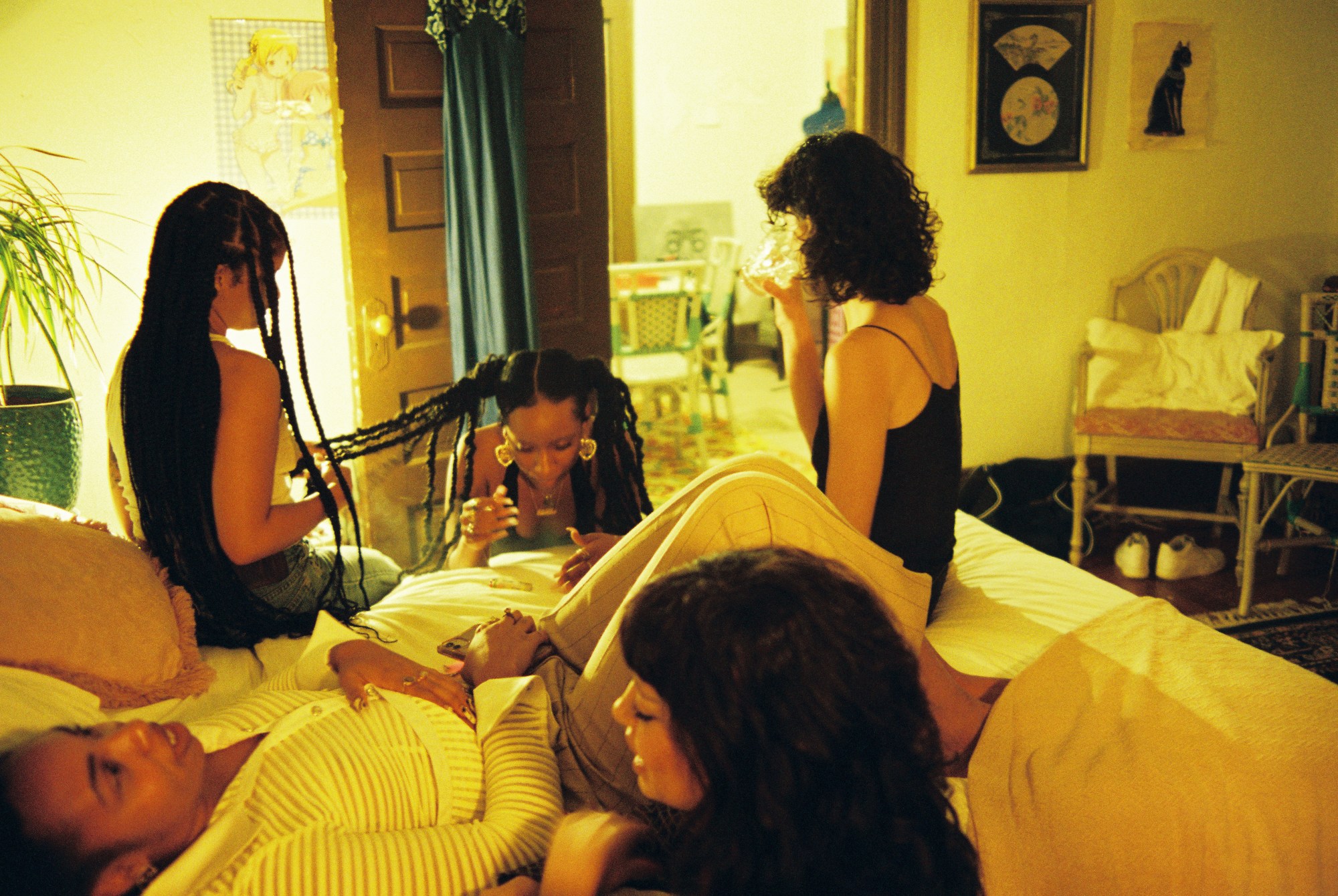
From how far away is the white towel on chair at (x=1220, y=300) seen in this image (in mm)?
3758

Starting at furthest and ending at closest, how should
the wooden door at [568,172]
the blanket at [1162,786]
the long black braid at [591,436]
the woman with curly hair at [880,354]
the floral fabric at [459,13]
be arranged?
the wooden door at [568,172], the floral fabric at [459,13], the long black braid at [591,436], the woman with curly hair at [880,354], the blanket at [1162,786]

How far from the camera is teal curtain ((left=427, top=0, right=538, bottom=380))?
3.09 meters

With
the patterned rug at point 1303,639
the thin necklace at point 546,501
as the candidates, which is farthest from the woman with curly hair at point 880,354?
the patterned rug at point 1303,639

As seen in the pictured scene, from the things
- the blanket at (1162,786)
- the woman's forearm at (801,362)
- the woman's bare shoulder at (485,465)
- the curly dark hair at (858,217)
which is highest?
the curly dark hair at (858,217)

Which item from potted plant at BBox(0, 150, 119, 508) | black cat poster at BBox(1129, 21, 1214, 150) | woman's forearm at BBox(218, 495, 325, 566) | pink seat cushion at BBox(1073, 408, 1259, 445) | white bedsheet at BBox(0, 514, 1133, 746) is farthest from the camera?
black cat poster at BBox(1129, 21, 1214, 150)

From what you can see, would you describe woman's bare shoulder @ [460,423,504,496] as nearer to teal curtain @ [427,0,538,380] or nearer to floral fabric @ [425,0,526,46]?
teal curtain @ [427,0,538,380]

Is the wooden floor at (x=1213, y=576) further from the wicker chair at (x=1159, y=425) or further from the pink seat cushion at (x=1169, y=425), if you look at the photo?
A: the pink seat cushion at (x=1169, y=425)

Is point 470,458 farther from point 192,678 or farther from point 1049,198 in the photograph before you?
point 1049,198

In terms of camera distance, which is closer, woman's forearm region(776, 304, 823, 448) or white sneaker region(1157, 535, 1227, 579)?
woman's forearm region(776, 304, 823, 448)

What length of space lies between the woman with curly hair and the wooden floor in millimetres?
1733

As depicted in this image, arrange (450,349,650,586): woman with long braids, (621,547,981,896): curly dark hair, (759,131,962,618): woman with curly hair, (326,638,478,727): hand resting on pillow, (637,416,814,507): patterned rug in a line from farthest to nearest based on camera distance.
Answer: (637,416,814,507): patterned rug → (450,349,650,586): woman with long braids → (759,131,962,618): woman with curly hair → (326,638,478,727): hand resting on pillow → (621,547,981,896): curly dark hair

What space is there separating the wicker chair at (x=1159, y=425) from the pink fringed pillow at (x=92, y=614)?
10.2 ft

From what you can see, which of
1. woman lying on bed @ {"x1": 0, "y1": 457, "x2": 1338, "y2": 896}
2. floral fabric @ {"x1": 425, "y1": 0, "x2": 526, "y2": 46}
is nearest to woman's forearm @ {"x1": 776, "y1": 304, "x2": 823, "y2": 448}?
woman lying on bed @ {"x1": 0, "y1": 457, "x2": 1338, "y2": 896}

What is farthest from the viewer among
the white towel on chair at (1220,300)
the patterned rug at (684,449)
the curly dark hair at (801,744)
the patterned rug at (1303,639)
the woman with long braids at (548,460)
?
the patterned rug at (684,449)
